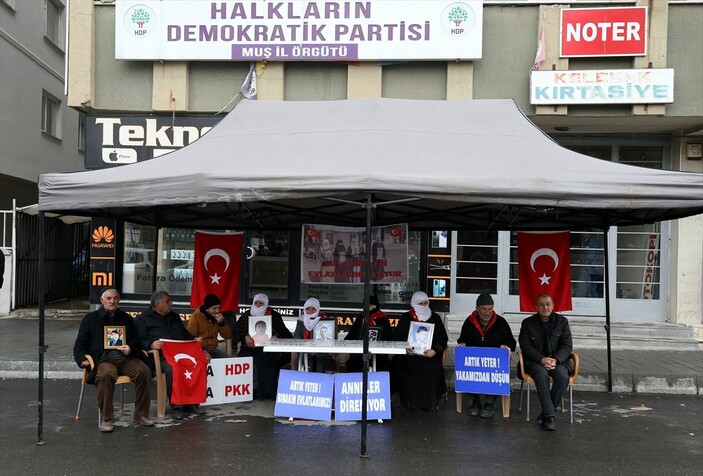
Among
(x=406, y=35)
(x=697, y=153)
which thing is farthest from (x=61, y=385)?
(x=697, y=153)

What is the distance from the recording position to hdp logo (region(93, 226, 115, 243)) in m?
11.4

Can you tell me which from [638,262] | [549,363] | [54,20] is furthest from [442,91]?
[54,20]

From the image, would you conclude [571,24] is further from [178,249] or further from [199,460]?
[199,460]

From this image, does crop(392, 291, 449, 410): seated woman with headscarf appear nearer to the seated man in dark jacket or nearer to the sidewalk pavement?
the sidewalk pavement

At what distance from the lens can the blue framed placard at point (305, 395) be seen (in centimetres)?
638

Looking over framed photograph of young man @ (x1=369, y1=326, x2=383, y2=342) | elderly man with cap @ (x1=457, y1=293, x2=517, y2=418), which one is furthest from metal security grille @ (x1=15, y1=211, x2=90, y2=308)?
elderly man with cap @ (x1=457, y1=293, x2=517, y2=418)

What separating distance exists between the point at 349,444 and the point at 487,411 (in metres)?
1.90

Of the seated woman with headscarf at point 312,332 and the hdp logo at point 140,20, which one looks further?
the hdp logo at point 140,20

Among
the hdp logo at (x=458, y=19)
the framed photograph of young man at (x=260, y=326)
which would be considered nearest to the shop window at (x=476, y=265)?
the hdp logo at (x=458, y=19)

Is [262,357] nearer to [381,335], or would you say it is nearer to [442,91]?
[381,335]

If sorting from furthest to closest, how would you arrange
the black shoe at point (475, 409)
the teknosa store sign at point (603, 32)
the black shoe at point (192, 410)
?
the teknosa store sign at point (603, 32) < the black shoe at point (475, 409) < the black shoe at point (192, 410)

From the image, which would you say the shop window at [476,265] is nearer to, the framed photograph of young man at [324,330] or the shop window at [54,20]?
the framed photograph of young man at [324,330]

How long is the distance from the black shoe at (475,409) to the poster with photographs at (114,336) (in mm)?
3906

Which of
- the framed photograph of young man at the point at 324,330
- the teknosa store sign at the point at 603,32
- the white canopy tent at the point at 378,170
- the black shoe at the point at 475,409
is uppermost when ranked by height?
the teknosa store sign at the point at 603,32
